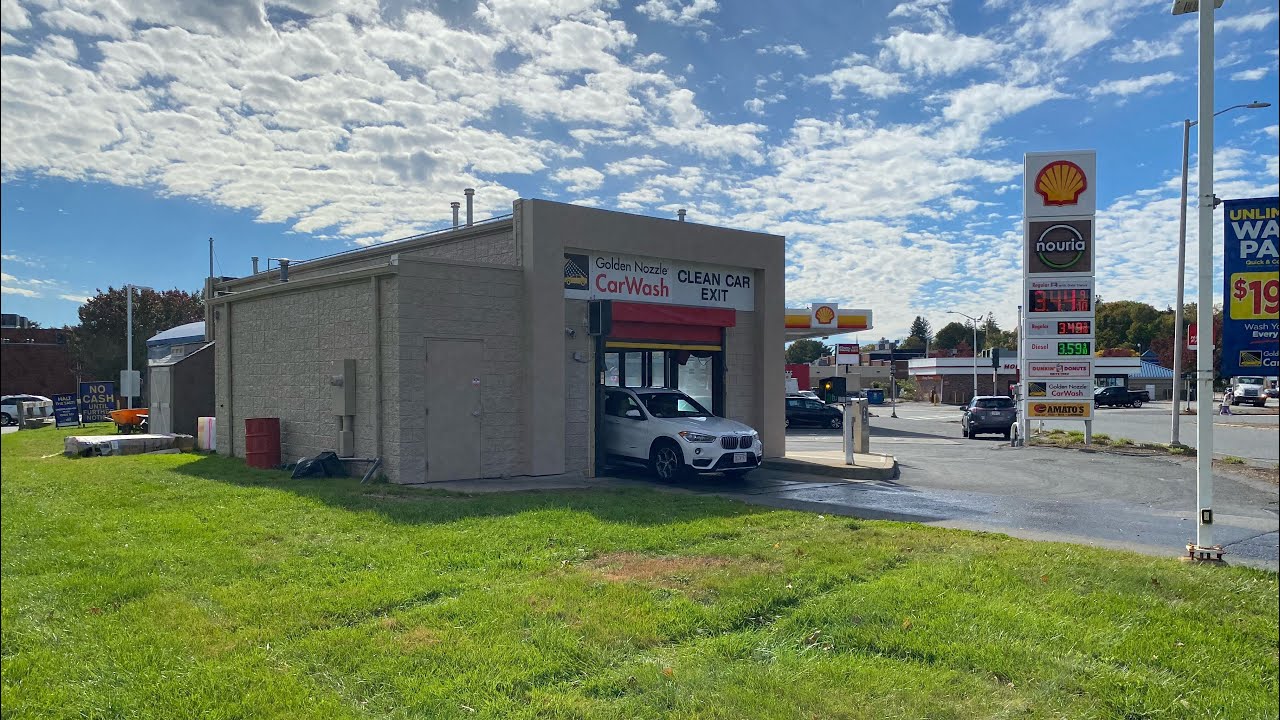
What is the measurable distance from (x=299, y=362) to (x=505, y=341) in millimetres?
4388

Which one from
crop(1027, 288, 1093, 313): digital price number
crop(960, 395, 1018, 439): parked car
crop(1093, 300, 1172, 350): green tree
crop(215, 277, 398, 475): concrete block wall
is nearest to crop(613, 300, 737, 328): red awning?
crop(215, 277, 398, 475): concrete block wall

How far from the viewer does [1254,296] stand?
3650 millimetres

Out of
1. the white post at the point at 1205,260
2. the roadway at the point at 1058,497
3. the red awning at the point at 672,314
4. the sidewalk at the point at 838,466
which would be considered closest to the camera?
the white post at the point at 1205,260

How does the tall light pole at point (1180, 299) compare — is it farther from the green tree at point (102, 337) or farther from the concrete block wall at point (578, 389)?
the concrete block wall at point (578, 389)

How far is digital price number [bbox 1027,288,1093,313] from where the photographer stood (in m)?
24.3

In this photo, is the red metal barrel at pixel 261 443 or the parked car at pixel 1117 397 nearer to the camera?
the red metal barrel at pixel 261 443

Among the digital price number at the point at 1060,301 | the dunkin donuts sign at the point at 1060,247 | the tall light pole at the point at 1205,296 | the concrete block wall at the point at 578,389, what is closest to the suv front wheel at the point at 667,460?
the concrete block wall at the point at 578,389

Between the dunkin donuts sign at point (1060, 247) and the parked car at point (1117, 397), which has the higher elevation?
the dunkin donuts sign at point (1060, 247)

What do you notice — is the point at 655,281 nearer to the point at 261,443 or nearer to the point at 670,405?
the point at 670,405

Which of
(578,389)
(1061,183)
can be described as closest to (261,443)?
(578,389)

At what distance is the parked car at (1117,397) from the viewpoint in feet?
161

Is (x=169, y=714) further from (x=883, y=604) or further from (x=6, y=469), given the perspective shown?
(x=883, y=604)

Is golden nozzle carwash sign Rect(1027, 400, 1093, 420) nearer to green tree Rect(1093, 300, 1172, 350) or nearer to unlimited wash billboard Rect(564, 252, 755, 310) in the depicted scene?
green tree Rect(1093, 300, 1172, 350)

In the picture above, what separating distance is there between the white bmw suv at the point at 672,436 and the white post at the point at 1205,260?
7736 mm
